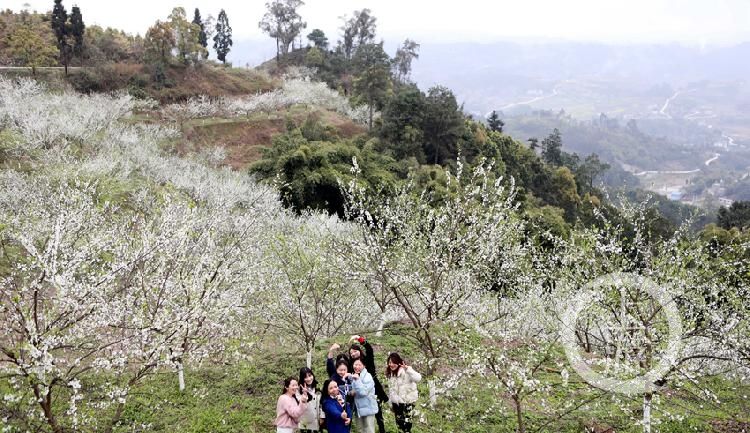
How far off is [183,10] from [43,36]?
1360 cm

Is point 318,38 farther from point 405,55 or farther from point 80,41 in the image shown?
point 80,41

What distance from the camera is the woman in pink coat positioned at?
24.7ft

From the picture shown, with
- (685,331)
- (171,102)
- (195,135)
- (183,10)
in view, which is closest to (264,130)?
(195,135)

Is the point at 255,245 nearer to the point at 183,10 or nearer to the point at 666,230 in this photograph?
the point at 666,230

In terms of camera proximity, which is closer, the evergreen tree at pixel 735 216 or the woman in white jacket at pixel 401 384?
the woman in white jacket at pixel 401 384

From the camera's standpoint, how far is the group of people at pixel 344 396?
7.59 m

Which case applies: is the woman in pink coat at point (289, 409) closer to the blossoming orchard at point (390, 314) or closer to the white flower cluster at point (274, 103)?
the blossoming orchard at point (390, 314)

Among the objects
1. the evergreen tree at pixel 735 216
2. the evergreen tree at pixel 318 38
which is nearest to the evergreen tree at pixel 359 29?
the evergreen tree at pixel 318 38

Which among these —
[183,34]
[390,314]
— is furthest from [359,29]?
[390,314]

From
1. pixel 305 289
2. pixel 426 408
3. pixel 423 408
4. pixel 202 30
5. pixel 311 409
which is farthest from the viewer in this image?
pixel 202 30

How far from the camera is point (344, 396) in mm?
7758

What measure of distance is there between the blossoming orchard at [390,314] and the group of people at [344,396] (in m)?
0.60

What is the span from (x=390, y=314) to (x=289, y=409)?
10.6m

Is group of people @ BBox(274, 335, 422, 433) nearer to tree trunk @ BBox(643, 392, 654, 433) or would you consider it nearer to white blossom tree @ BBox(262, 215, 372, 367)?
white blossom tree @ BBox(262, 215, 372, 367)
